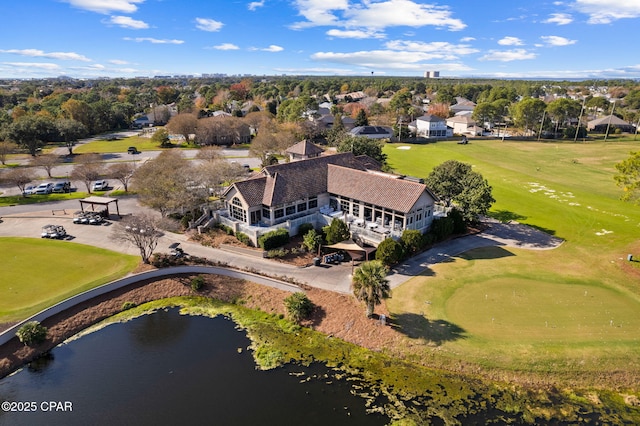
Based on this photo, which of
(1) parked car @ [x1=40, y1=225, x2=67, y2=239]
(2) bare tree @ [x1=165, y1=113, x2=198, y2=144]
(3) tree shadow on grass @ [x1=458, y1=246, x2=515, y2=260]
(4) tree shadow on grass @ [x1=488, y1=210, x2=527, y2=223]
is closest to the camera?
(3) tree shadow on grass @ [x1=458, y1=246, x2=515, y2=260]

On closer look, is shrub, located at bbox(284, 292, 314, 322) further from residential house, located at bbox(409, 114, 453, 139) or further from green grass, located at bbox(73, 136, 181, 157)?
residential house, located at bbox(409, 114, 453, 139)

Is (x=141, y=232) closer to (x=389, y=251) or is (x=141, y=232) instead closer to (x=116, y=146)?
(x=389, y=251)

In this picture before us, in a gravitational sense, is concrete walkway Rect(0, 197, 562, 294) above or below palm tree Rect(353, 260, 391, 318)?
below

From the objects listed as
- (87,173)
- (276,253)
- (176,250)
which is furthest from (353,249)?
(87,173)

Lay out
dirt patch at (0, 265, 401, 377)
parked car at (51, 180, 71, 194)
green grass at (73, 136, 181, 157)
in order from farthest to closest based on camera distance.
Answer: green grass at (73, 136, 181, 157), parked car at (51, 180, 71, 194), dirt patch at (0, 265, 401, 377)

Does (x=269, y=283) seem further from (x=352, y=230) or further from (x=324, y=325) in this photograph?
(x=352, y=230)

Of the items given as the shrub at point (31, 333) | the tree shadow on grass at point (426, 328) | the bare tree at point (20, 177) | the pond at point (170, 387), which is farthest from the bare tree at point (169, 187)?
the tree shadow on grass at point (426, 328)

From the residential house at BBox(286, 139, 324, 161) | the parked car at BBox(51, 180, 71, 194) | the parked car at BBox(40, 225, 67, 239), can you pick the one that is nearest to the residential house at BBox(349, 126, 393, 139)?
the residential house at BBox(286, 139, 324, 161)

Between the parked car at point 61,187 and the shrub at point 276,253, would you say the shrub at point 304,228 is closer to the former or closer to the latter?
the shrub at point 276,253
